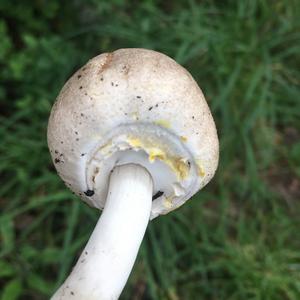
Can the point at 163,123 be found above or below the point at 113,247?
above

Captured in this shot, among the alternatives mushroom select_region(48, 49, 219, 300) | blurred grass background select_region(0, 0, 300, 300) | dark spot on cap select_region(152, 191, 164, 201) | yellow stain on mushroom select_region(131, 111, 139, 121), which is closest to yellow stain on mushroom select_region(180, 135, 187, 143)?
mushroom select_region(48, 49, 219, 300)

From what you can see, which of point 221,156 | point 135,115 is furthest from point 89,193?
point 221,156

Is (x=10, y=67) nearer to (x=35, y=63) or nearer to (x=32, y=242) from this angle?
(x=35, y=63)

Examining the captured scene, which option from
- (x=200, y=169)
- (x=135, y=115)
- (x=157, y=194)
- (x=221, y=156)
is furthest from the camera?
(x=221, y=156)

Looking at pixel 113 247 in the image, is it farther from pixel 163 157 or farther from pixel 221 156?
pixel 221 156

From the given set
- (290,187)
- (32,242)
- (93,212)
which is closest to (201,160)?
(93,212)

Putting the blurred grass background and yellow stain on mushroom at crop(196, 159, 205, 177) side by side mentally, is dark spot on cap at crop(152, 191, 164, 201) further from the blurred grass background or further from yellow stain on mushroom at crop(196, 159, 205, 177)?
the blurred grass background
